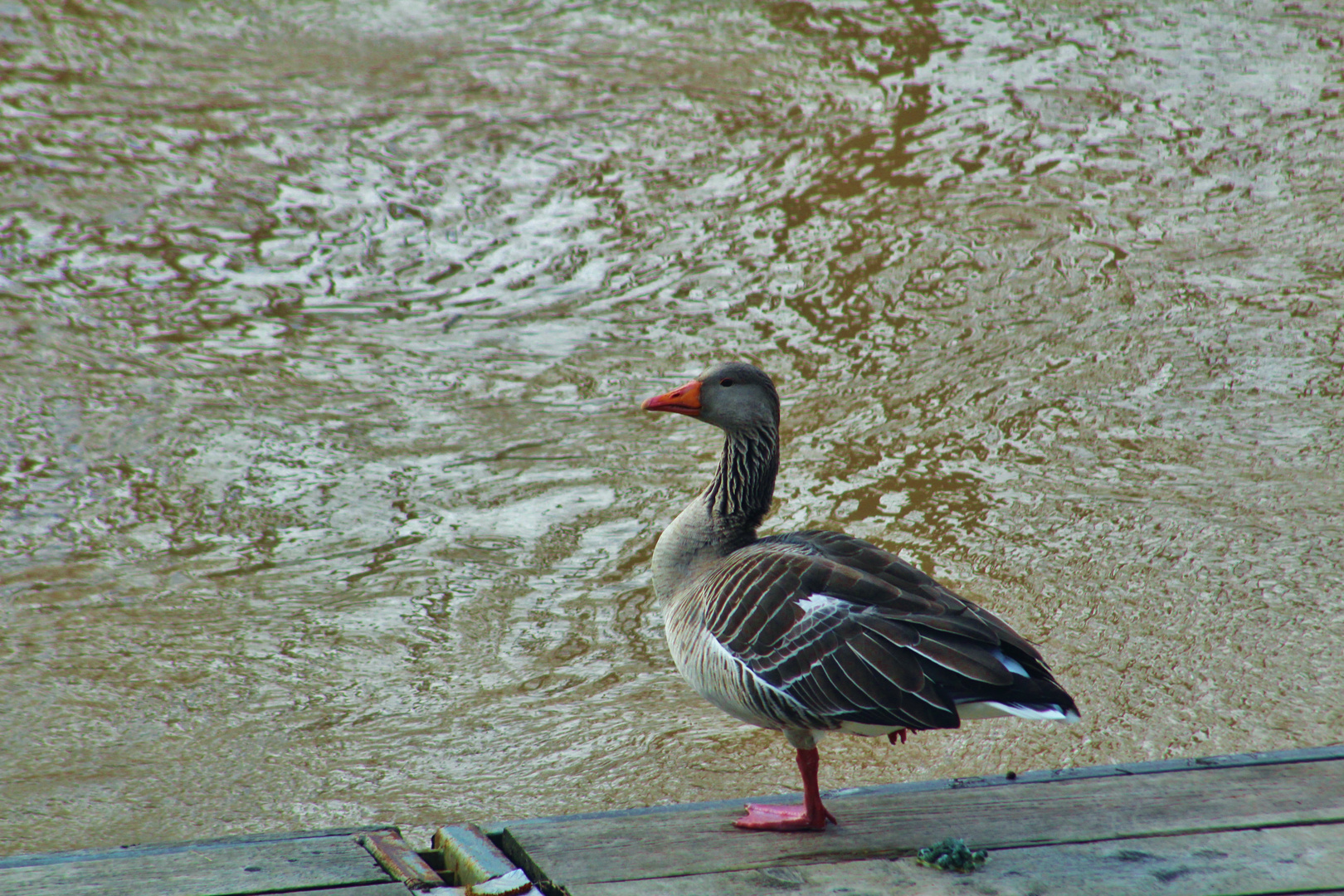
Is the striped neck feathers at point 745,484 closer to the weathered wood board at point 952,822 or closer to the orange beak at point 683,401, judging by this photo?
the orange beak at point 683,401

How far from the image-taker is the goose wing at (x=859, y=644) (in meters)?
3.03

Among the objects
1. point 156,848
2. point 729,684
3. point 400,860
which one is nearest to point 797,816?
point 729,684

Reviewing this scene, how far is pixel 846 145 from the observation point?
9.73m

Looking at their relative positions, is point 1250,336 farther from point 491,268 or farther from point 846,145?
point 491,268

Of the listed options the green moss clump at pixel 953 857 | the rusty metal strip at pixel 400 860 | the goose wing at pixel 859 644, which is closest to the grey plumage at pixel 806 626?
the goose wing at pixel 859 644

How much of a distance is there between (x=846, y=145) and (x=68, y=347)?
566 cm

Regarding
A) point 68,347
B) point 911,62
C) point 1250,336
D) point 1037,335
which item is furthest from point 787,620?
point 911,62

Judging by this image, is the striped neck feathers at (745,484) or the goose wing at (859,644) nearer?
the goose wing at (859,644)

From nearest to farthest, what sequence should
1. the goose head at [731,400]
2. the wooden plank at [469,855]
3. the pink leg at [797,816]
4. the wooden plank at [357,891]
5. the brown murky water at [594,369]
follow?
the wooden plank at [357,891], the wooden plank at [469,855], the pink leg at [797,816], the goose head at [731,400], the brown murky water at [594,369]

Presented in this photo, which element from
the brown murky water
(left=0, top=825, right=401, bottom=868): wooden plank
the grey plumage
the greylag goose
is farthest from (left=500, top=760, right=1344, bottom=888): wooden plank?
the brown murky water

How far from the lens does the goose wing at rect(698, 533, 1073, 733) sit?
303 centimetres

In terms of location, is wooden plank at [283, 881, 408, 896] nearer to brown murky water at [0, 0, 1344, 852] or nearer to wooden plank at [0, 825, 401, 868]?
wooden plank at [0, 825, 401, 868]

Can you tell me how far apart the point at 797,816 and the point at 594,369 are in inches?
181

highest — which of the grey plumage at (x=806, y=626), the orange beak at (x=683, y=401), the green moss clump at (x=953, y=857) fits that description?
the orange beak at (x=683, y=401)
